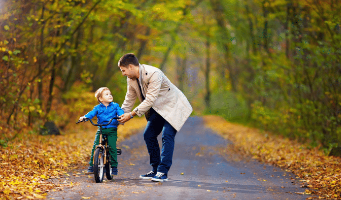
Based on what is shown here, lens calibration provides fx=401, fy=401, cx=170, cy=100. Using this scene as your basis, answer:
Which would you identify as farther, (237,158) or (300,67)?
(300,67)

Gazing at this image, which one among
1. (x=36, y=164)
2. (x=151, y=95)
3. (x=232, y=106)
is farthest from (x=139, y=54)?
(x=151, y=95)

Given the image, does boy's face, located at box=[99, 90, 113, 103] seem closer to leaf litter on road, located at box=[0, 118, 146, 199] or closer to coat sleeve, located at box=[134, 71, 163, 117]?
coat sleeve, located at box=[134, 71, 163, 117]

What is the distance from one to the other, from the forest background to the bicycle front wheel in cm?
362

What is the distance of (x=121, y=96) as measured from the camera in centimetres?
2012

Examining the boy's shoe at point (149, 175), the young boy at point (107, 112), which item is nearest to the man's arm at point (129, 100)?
the young boy at point (107, 112)

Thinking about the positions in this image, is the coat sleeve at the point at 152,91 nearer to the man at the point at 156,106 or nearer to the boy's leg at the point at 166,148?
the man at the point at 156,106

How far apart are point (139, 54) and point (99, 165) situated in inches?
681

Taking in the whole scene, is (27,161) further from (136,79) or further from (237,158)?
(237,158)

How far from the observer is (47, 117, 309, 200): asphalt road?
5180 millimetres

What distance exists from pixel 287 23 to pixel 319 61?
3.92m

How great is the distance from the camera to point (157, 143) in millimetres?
6352

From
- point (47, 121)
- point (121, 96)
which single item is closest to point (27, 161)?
point (47, 121)

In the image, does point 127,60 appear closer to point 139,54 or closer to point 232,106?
point 139,54

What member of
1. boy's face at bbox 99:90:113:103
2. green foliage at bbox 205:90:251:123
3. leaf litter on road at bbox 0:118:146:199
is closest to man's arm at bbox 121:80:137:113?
boy's face at bbox 99:90:113:103
